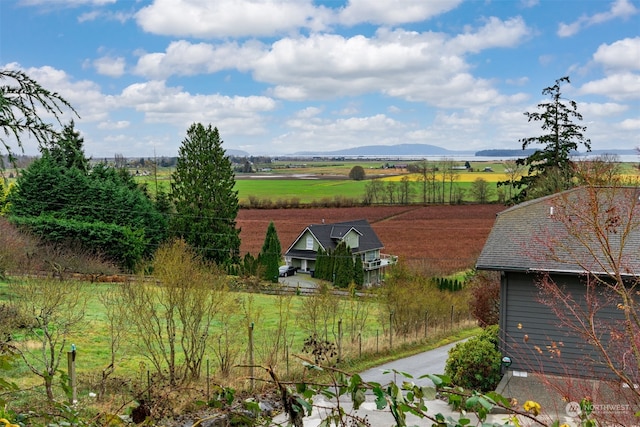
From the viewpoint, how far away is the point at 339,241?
133 feet

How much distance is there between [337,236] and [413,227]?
1379 centimetres

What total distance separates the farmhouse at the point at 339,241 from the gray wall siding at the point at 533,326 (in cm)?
2705

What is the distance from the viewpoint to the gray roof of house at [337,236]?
4106 centimetres

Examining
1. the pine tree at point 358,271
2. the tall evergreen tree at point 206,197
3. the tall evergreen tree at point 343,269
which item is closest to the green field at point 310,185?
the tall evergreen tree at point 206,197

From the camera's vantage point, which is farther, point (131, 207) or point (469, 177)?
point (469, 177)

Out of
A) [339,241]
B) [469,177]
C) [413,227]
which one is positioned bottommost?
[413,227]

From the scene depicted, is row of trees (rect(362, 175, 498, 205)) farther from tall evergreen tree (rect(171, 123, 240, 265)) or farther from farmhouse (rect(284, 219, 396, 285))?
tall evergreen tree (rect(171, 123, 240, 265))

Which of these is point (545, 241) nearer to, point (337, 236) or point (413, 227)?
point (337, 236)

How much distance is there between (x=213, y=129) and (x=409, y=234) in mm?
19500

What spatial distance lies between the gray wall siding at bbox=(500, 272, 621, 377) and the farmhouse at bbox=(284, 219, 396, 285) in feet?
88.7

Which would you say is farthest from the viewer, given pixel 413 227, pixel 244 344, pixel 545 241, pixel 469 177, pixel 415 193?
pixel 469 177

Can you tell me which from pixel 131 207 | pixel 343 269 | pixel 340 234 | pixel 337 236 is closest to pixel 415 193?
pixel 340 234

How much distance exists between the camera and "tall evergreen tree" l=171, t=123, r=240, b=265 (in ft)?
128

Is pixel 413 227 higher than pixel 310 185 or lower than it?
lower
